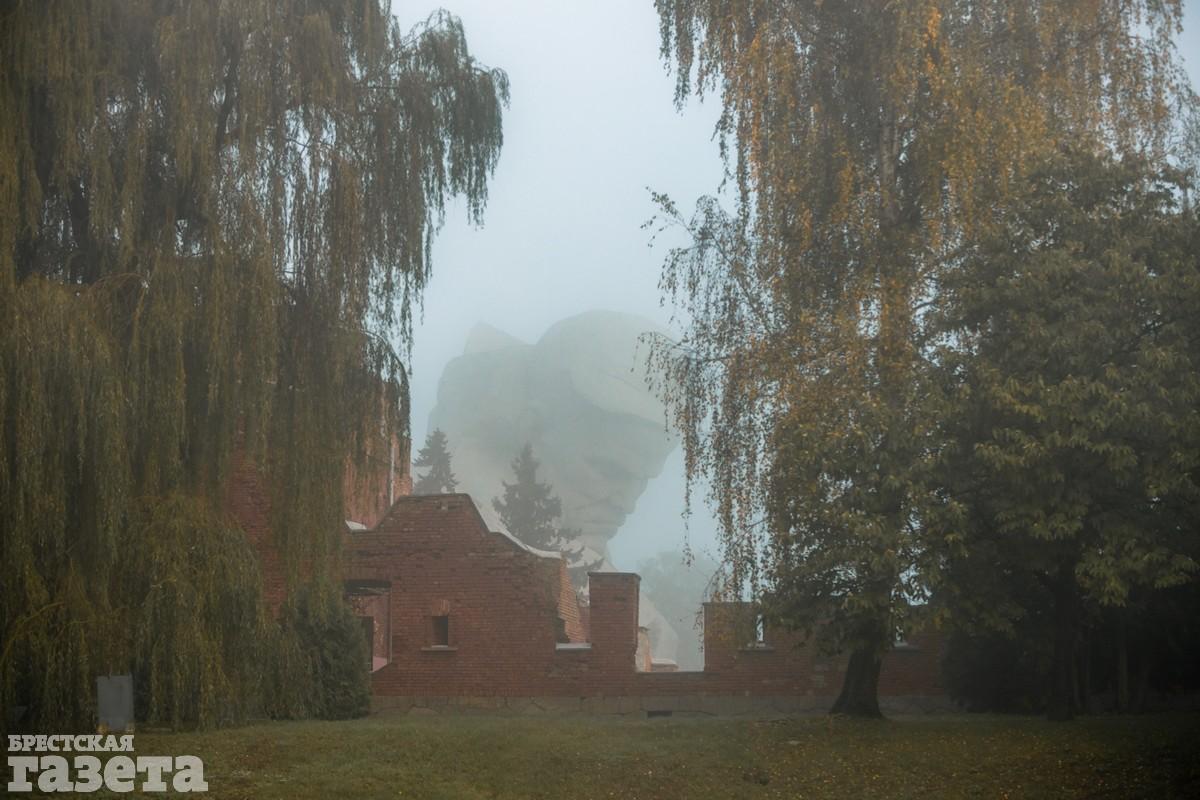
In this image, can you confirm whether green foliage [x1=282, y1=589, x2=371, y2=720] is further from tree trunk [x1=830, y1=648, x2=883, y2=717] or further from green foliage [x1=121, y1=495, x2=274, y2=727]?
tree trunk [x1=830, y1=648, x2=883, y2=717]

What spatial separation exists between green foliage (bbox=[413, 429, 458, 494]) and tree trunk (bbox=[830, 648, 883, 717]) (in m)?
44.5

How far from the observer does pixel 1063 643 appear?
52.7 feet

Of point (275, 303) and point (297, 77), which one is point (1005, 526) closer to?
point (275, 303)

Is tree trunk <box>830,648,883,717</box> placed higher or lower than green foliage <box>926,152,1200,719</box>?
lower

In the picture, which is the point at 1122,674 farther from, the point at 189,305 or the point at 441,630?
the point at 189,305

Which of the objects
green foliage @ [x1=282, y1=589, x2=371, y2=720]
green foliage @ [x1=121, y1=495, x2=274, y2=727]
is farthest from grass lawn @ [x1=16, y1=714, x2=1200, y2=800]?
green foliage @ [x1=282, y1=589, x2=371, y2=720]

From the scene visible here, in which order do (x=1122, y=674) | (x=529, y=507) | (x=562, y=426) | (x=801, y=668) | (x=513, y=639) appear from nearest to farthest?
(x=1122, y=674) < (x=801, y=668) < (x=513, y=639) < (x=529, y=507) < (x=562, y=426)

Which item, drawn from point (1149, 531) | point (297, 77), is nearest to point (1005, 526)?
point (1149, 531)

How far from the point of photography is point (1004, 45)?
1794cm

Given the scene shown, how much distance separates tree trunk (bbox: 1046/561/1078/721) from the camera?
15867mm

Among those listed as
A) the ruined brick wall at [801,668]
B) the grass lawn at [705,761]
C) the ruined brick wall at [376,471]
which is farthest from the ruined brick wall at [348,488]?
the ruined brick wall at [801,668]

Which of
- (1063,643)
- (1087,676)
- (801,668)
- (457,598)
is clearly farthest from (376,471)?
(1087,676)

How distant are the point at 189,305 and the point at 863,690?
10.4 meters

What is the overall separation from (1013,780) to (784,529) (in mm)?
4406
